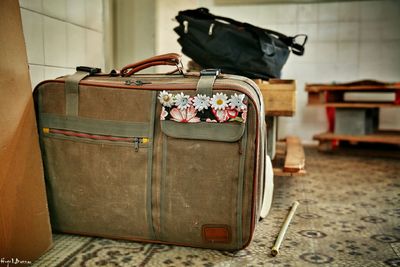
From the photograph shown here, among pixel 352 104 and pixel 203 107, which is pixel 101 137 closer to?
pixel 203 107

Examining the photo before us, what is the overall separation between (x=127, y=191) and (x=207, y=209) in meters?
0.24

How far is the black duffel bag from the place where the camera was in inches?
74.5

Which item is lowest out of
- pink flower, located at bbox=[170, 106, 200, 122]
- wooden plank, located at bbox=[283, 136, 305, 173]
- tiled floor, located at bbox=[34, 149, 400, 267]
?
tiled floor, located at bbox=[34, 149, 400, 267]

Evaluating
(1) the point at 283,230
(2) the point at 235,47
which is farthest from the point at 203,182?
(2) the point at 235,47

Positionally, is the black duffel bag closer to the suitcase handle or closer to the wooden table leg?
the wooden table leg

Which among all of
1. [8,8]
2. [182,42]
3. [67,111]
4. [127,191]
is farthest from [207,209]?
[182,42]

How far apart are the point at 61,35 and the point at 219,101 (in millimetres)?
969

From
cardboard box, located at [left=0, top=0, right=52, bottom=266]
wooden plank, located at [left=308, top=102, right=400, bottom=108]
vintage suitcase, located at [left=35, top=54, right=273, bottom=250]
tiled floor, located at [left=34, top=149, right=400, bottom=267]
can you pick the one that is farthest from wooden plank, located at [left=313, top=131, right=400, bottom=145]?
cardboard box, located at [left=0, top=0, right=52, bottom=266]

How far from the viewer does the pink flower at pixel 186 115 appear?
1.07 metres

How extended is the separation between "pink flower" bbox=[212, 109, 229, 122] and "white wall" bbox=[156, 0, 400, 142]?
2202 mm

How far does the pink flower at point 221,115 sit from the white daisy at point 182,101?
0.07 meters

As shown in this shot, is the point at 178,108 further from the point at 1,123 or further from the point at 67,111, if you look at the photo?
the point at 1,123

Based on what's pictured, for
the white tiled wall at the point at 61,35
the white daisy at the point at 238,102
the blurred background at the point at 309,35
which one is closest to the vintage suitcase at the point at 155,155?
the white daisy at the point at 238,102

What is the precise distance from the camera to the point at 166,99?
108 centimetres
